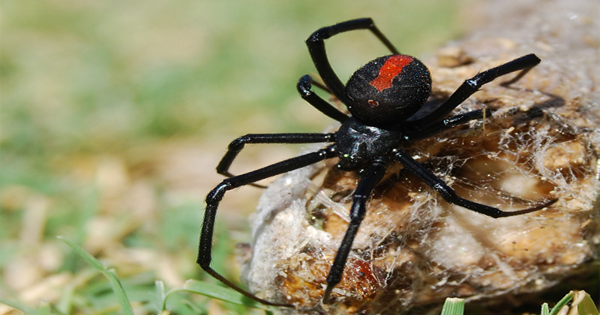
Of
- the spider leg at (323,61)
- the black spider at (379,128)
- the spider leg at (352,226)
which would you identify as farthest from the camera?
the spider leg at (323,61)

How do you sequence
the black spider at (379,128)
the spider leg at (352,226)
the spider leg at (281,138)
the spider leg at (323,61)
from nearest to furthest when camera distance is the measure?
the spider leg at (352,226), the black spider at (379,128), the spider leg at (281,138), the spider leg at (323,61)

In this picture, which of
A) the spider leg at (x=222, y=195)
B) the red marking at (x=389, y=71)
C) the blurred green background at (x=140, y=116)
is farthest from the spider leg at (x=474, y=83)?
the blurred green background at (x=140, y=116)

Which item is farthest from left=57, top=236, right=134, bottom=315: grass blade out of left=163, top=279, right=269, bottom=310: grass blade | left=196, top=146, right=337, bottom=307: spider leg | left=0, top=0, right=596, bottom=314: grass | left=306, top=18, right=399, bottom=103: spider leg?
left=306, top=18, right=399, bottom=103: spider leg

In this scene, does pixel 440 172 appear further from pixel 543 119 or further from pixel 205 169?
pixel 205 169

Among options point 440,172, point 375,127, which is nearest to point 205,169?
point 375,127

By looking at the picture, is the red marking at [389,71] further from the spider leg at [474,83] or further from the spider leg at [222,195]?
the spider leg at [222,195]
